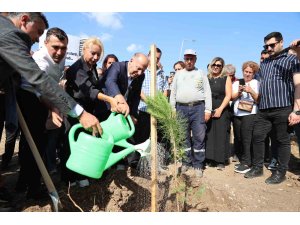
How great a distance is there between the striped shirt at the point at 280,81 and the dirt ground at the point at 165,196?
115 centimetres

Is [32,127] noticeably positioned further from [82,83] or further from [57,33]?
[57,33]

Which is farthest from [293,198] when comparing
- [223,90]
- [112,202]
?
[112,202]

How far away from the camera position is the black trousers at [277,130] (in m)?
3.88

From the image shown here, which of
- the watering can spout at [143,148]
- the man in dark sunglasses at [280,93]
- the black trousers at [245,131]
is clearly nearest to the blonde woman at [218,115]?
the black trousers at [245,131]

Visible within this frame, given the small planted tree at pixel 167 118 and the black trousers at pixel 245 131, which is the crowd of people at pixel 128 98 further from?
the small planted tree at pixel 167 118

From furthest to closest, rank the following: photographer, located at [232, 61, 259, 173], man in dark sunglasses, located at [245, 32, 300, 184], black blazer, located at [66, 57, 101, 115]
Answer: photographer, located at [232, 61, 259, 173]
man in dark sunglasses, located at [245, 32, 300, 184]
black blazer, located at [66, 57, 101, 115]

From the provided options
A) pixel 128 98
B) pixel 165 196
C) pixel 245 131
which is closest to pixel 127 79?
pixel 128 98

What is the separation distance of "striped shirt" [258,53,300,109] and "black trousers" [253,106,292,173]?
0.10 m

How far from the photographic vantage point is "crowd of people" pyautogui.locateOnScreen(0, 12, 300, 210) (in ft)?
6.86

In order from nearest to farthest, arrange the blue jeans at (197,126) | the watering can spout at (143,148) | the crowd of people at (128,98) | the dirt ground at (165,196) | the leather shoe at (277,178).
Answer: the crowd of people at (128,98) < the watering can spout at (143,148) < the dirt ground at (165,196) < the leather shoe at (277,178) < the blue jeans at (197,126)

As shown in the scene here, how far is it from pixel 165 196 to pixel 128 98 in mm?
1205

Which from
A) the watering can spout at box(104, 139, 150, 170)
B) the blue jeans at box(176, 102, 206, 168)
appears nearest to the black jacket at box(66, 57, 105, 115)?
the watering can spout at box(104, 139, 150, 170)

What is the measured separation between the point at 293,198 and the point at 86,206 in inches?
96.9

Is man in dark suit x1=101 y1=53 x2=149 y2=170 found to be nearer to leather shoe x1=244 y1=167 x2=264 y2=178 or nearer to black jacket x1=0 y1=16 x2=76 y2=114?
black jacket x1=0 y1=16 x2=76 y2=114
